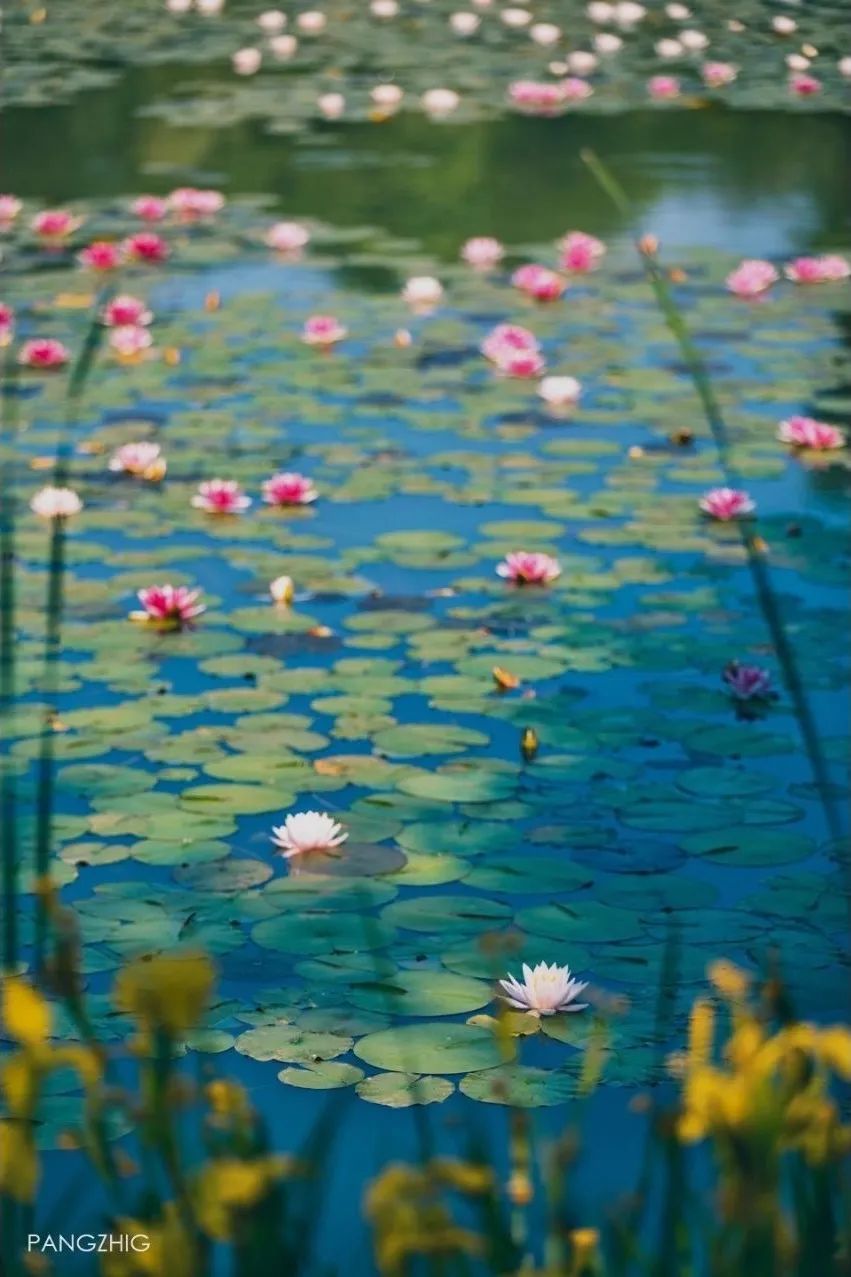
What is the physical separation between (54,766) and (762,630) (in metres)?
1.08

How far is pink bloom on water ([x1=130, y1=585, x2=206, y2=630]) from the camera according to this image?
2883mm

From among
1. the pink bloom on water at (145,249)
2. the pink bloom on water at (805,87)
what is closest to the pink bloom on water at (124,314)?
the pink bloom on water at (145,249)

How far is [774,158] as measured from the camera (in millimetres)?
6781

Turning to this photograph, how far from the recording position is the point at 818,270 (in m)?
4.96

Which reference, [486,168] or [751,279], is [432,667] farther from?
[486,168]

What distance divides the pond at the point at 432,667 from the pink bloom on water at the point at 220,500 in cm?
6

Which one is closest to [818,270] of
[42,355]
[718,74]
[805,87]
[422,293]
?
[422,293]

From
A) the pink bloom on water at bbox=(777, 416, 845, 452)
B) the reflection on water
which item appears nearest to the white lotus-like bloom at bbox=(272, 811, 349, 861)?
the pink bloom on water at bbox=(777, 416, 845, 452)

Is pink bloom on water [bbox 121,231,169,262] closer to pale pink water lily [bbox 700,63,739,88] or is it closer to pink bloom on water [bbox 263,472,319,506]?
pink bloom on water [bbox 263,472,319,506]

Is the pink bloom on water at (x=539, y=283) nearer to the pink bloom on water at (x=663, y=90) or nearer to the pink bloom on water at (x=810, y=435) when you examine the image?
the pink bloom on water at (x=810, y=435)

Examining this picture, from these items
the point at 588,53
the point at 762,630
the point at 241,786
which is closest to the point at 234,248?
the point at 762,630

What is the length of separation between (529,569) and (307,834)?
3.07ft

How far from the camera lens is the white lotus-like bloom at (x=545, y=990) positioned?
1.89 m

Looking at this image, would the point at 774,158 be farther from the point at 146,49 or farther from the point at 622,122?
the point at 146,49
